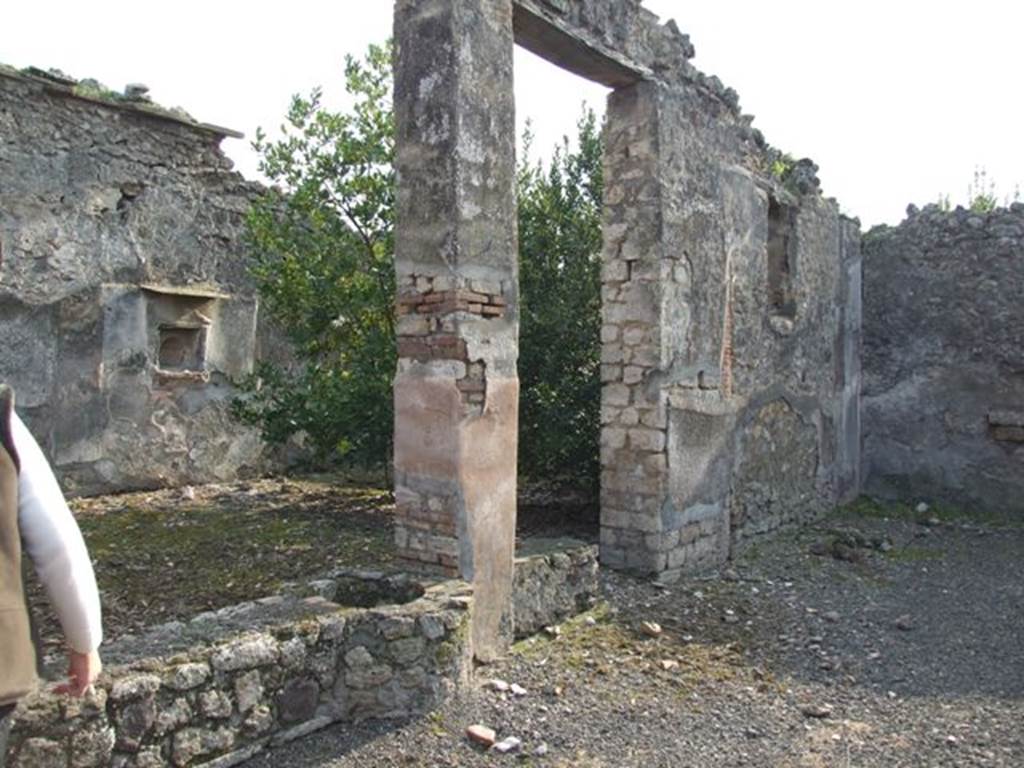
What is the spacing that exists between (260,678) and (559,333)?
413 centimetres

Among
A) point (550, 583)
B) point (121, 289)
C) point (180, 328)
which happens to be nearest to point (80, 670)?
point (550, 583)

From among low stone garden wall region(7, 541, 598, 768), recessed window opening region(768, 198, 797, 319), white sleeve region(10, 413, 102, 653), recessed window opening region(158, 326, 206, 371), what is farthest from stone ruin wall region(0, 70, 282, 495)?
white sleeve region(10, 413, 102, 653)

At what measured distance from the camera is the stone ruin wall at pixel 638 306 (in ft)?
13.0

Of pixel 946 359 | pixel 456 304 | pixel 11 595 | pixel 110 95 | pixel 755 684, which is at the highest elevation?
pixel 110 95

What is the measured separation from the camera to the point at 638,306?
220 inches

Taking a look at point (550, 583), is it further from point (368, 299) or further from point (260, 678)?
point (368, 299)

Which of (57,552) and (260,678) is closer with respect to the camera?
(57,552)

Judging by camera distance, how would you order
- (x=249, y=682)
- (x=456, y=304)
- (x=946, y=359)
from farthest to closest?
(x=946, y=359)
(x=456, y=304)
(x=249, y=682)

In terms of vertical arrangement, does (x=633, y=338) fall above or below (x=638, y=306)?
below

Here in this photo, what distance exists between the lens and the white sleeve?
1.78 m

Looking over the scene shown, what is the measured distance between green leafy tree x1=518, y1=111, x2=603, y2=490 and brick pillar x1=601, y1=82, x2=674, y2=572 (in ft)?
2.95

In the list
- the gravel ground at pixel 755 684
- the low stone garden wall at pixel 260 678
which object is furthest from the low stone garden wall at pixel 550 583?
the low stone garden wall at pixel 260 678

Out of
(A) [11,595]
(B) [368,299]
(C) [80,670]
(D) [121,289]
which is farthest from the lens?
(D) [121,289]

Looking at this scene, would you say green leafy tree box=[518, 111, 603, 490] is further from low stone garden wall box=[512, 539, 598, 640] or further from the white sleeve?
the white sleeve
